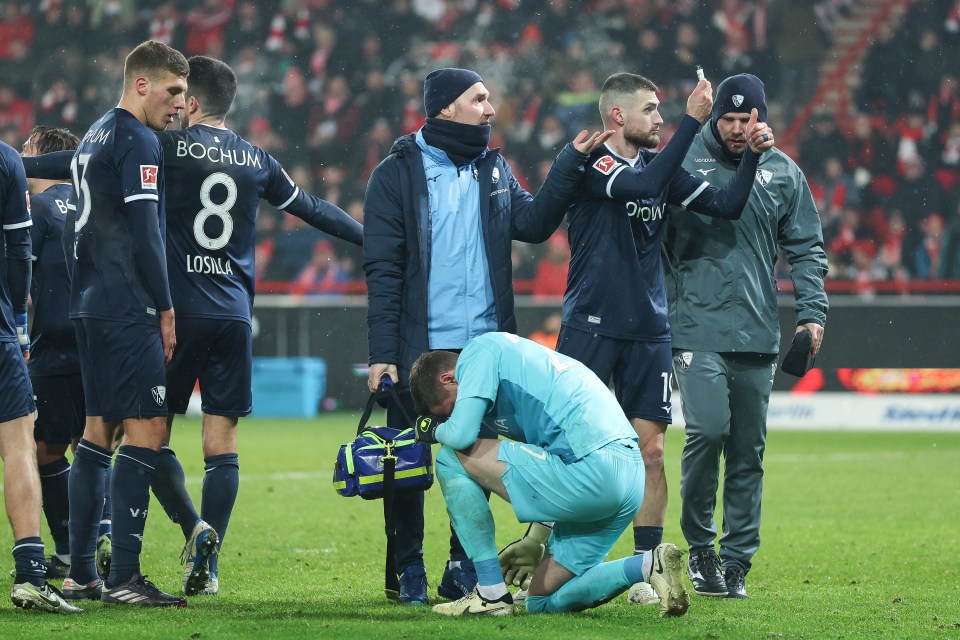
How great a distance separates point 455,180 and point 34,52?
56.9ft

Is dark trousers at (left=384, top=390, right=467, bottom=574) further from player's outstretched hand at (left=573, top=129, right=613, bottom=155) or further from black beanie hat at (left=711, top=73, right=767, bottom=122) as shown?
black beanie hat at (left=711, top=73, right=767, bottom=122)

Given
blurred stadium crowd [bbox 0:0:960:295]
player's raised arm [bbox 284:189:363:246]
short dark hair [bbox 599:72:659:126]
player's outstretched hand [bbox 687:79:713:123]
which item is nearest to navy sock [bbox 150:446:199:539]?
player's raised arm [bbox 284:189:363:246]

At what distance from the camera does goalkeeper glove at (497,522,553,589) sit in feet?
17.4

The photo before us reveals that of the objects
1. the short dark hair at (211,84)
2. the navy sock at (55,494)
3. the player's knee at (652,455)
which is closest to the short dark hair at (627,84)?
the player's knee at (652,455)

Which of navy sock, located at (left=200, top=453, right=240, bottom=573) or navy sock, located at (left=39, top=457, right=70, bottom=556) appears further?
navy sock, located at (left=39, top=457, right=70, bottom=556)

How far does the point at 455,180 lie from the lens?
5391 mm

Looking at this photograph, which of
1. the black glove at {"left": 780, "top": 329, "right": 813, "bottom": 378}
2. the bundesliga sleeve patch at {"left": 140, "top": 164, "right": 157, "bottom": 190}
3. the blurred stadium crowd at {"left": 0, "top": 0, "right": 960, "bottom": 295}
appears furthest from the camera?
the blurred stadium crowd at {"left": 0, "top": 0, "right": 960, "bottom": 295}

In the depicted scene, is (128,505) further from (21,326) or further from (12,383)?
(21,326)

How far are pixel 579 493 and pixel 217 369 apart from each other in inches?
71.3

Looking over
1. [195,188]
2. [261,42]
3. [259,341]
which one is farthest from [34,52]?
[195,188]

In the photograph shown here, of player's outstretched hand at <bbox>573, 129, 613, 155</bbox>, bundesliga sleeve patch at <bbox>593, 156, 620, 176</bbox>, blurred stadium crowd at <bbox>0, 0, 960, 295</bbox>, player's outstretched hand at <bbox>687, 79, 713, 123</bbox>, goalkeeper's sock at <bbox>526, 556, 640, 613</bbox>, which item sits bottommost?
goalkeeper's sock at <bbox>526, 556, 640, 613</bbox>

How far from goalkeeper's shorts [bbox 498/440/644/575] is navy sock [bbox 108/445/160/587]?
4.75 ft

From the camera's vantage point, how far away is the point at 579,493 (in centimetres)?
466

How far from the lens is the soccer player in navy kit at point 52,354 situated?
641 centimetres
